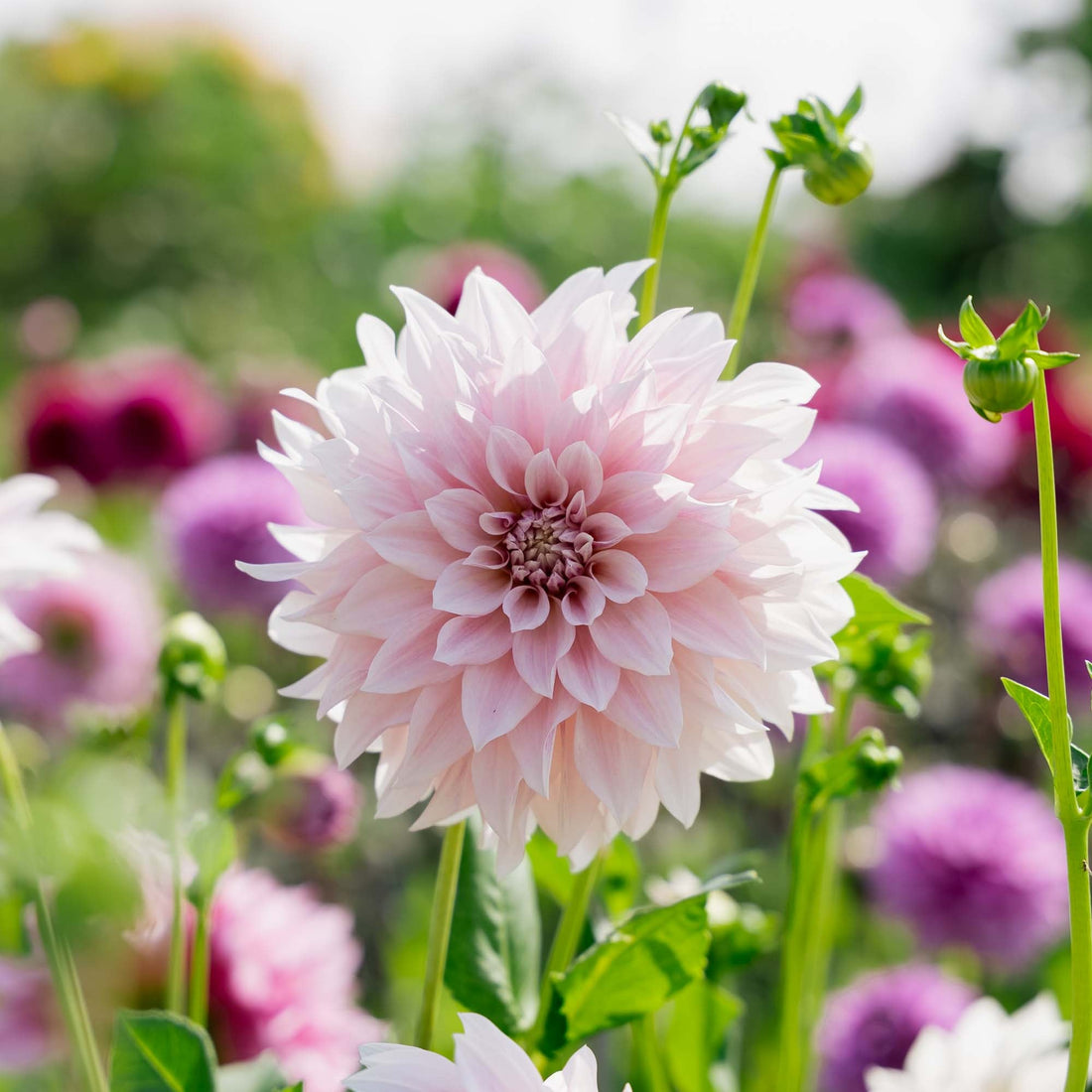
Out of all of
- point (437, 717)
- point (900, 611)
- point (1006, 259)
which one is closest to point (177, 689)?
point (437, 717)

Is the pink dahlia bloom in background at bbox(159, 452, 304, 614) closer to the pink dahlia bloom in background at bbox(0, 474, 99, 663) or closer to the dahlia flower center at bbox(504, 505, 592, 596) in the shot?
the pink dahlia bloom in background at bbox(0, 474, 99, 663)

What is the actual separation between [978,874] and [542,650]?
1.72 feet

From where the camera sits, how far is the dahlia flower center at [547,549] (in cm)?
35

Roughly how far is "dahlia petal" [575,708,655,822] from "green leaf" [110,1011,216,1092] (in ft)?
0.44

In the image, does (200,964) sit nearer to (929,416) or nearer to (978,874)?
(978,874)

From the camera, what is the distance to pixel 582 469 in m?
0.33

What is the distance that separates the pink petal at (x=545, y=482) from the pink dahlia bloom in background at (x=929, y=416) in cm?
72

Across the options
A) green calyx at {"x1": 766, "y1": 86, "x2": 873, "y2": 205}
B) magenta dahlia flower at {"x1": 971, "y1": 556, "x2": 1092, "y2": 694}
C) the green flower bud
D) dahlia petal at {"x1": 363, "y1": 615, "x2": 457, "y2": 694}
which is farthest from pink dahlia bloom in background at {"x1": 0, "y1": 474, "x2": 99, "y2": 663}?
magenta dahlia flower at {"x1": 971, "y1": 556, "x2": 1092, "y2": 694}

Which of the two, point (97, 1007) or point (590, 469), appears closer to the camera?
point (590, 469)

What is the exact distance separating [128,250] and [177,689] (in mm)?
2747

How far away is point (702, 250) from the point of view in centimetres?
281

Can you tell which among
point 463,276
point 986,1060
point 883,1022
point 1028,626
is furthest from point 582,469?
point 463,276

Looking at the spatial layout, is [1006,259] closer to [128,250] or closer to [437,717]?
[128,250]

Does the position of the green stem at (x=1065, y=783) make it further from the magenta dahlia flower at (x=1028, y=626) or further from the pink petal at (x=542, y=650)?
the magenta dahlia flower at (x=1028, y=626)
